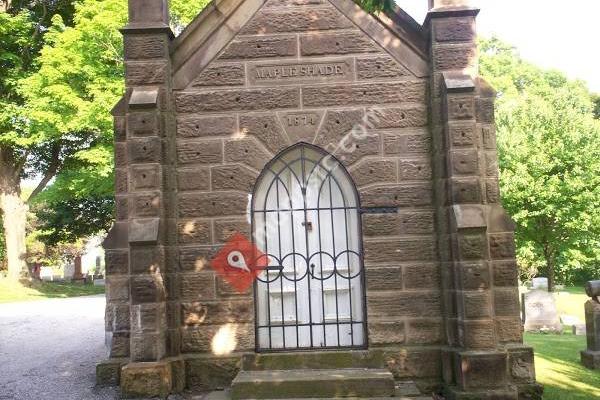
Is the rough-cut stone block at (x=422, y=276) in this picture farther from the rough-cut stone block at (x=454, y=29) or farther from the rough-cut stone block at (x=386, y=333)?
the rough-cut stone block at (x=454, y=29)

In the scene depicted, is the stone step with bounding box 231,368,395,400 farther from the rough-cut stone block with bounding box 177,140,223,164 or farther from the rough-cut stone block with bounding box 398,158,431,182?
the rough-cut stone block with bounding box 177,140,223,164

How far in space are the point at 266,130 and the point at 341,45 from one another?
1444 mm

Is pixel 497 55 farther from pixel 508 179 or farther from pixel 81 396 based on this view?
pixel 81 396

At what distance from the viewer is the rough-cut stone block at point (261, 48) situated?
649 centimetres

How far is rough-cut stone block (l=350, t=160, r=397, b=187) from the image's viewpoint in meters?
6.32

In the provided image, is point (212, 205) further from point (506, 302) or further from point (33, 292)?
point (33, 292)

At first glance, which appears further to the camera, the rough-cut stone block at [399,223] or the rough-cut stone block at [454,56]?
the rough-cut stone block at [399,223]

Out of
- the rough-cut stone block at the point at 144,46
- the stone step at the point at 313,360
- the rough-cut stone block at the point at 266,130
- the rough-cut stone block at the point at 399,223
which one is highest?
the rough-cut stone block at the point at 144,46

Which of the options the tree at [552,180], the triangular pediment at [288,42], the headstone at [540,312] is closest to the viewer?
the triangular pediment at [288,42]

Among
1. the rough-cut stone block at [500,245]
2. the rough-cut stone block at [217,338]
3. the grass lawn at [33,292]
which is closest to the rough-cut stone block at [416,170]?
the rough-cut stone block at [500,245]

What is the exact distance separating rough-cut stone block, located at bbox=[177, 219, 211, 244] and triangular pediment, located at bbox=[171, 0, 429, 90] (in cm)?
172

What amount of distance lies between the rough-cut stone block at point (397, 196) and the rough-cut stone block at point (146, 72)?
9.34 feet

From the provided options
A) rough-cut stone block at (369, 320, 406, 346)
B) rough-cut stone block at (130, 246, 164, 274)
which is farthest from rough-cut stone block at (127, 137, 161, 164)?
rough-cut stone block at (369, 320, 406, 346)

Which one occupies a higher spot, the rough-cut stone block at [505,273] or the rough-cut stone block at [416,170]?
the rough-cut stone block at [416,170]
